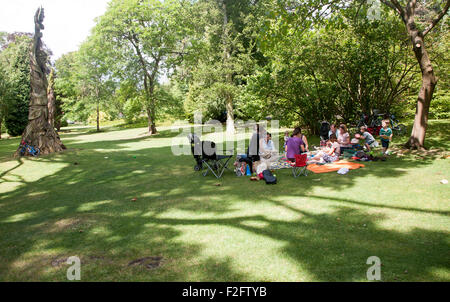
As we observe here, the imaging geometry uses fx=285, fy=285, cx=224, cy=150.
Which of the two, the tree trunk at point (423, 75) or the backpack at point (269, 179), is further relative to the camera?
the tree trunk at point (423, 75)

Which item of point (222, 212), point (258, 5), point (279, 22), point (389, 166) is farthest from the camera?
point (258, 5)

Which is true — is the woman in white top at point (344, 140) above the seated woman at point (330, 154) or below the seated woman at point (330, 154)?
above

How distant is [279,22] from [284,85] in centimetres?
520

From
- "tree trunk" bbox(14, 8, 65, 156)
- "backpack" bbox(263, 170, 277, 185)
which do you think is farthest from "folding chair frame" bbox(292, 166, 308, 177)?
"tree trunk" bbox(14, 8, 65, 156)

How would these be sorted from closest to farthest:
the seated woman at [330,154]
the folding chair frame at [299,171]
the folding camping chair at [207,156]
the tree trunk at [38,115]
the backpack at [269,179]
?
the backpack at [269,179]
the folding chair frame at [299,171]
the folding camping chair at [207,156]
the seated woman at [330,154]
the tree trunk at [38,115]

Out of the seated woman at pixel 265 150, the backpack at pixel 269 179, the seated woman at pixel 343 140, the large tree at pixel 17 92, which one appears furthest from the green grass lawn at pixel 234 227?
the large tree at pixel 17 92

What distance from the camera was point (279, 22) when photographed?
11.7m

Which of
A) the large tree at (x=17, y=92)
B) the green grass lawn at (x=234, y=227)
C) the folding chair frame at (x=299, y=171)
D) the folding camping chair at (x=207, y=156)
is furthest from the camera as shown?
the large tree at (x=17, y=92)

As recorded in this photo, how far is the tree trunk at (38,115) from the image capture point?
14414 mm

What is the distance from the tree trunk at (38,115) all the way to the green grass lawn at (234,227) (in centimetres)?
626

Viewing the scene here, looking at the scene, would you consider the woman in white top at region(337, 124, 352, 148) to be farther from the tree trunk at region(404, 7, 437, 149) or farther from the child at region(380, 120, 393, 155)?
the tree trunk at region(404, 7, 437, 149)

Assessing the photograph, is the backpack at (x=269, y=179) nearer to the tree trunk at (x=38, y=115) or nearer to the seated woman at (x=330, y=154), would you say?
the seated woman at (x=330, y=154)
